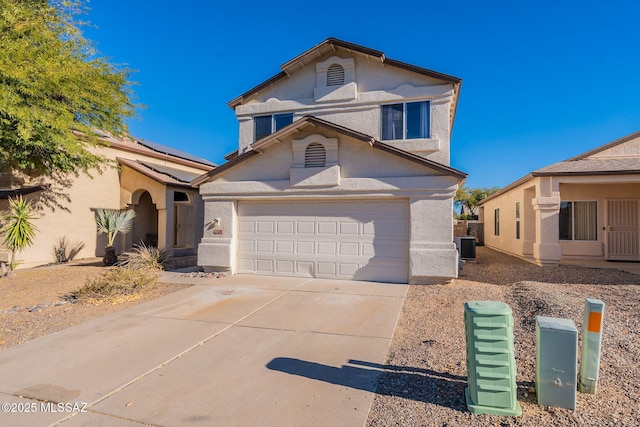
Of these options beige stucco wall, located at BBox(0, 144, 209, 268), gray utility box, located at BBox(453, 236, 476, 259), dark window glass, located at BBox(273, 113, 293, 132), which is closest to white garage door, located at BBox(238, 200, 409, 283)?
dark window glass, located at BBox(273, 113, 293, 132)

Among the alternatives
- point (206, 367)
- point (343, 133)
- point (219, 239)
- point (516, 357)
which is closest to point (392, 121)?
point (343, 133)

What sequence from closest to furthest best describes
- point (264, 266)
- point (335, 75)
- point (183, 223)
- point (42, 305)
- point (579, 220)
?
point (42, 305) < point (264, 266) < point (335, 75) < point (579, 220) < point (183, 223)

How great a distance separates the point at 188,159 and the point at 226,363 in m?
17.9

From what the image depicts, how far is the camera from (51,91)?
10641 millimetres

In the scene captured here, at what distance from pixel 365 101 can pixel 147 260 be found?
31.1 ft

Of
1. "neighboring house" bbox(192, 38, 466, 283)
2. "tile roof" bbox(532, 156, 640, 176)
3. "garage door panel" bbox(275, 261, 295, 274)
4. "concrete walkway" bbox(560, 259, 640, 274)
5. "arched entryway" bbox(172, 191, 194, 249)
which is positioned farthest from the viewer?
"arched entryway" bbox(172, 191, 194, 249)

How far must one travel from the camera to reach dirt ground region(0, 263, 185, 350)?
586cm

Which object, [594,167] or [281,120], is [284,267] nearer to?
[281,120]

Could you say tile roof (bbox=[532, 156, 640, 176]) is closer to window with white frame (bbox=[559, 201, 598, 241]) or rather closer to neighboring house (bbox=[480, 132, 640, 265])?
neighboring house (bbox=[480, 132, 640, 265])

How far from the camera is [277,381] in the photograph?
4008mm

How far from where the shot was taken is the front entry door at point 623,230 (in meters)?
13.6

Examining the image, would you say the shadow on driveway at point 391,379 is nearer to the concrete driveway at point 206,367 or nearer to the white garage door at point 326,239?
the concrete driveway at point 206,367

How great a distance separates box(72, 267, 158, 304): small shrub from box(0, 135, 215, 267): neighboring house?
6117 millimetres

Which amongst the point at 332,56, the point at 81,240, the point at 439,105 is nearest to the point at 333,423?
the point at 439,105
